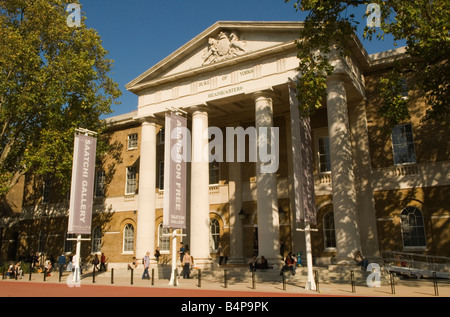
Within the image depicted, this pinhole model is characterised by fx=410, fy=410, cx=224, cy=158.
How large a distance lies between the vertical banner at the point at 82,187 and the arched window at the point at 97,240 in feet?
44.0

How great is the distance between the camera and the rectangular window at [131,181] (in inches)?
1287

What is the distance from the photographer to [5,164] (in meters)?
29.3

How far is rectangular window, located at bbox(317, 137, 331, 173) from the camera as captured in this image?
25453mm

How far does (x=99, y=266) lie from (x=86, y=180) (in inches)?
511

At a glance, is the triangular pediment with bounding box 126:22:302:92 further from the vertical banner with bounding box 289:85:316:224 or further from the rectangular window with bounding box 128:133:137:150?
the rectangular window with bounding box 128:133:137:150

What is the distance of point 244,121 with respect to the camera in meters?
29.0

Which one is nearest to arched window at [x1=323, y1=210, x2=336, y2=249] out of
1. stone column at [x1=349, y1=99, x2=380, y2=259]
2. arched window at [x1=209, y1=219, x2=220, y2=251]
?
stone column at [x1=349, y1=99, x2=380, y2=259]

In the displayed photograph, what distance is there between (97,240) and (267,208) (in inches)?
691

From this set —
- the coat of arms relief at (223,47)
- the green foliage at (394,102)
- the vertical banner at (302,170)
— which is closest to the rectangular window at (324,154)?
the coat of arms relief at (223,47)

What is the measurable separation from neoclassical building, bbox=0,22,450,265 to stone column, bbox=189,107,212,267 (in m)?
0.06

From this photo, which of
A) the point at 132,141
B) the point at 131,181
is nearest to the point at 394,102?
the point at 131,181

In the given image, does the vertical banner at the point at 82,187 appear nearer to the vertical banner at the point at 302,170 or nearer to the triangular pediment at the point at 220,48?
the triangular pediment at the point at 220,48

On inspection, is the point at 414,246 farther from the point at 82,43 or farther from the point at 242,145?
the point at 82,43

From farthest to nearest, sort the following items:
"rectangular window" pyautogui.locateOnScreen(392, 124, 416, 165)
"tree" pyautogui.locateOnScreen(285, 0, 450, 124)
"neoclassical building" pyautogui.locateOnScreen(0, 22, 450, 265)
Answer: "rectangular window" pyautogui.locateOnScreen(392, 124, 416, 165) < "neoclassical building" pyautogui.locateOnScreen(0, 22, 450, 265) < "tree" pyautogui.locateOnScreen(285, 0, 450, 124)
